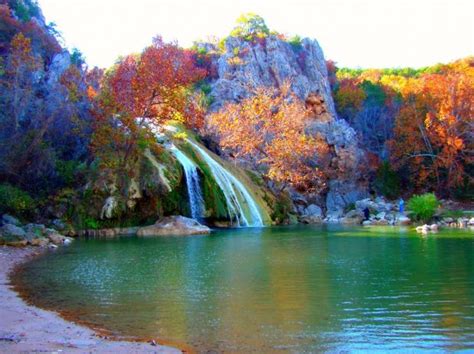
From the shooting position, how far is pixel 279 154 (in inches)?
1441

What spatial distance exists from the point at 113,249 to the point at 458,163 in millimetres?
31703

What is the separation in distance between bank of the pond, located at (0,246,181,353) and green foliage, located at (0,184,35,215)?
13399mm

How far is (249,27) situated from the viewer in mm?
60812

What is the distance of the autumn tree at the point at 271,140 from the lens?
36938 mm

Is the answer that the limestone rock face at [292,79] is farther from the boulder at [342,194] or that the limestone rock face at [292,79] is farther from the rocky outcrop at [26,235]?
the rocky outcrop at [26,235]

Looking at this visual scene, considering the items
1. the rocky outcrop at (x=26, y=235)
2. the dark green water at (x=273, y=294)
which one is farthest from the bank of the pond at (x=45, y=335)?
the rocky outcrop at (x=26, y=235)

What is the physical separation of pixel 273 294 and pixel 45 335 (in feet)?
15.1

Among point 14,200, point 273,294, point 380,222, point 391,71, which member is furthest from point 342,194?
point 391,71

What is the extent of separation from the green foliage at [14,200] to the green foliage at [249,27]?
40.2m

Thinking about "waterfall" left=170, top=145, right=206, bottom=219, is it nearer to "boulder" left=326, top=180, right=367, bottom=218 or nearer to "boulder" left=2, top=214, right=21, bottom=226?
"boulder" left=2, top=214, right=21, bottom=226

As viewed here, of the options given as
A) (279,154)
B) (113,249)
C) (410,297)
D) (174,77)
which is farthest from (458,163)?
(410,297)

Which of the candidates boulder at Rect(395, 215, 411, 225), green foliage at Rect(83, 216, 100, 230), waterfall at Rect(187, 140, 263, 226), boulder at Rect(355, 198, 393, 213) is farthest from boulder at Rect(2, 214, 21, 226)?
boulder at Rect(355, 198, 393, 213)

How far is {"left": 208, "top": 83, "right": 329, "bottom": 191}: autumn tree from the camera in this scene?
36938mm

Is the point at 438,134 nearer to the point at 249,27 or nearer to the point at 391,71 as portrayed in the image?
the point at 249,27
